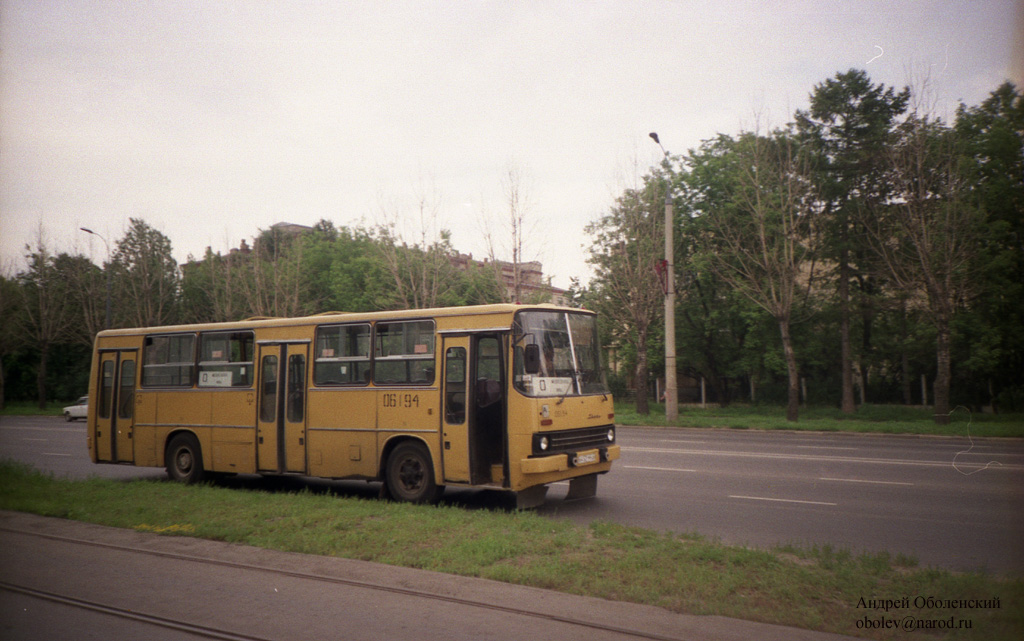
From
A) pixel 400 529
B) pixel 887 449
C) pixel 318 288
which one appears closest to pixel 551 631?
pixel 400 529

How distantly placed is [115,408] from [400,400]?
7.48m

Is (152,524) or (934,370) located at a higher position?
(934,370)

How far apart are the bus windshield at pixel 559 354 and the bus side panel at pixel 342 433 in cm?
275

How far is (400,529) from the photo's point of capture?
866 centimetres

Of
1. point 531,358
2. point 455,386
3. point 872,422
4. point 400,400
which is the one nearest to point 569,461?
point 531,358

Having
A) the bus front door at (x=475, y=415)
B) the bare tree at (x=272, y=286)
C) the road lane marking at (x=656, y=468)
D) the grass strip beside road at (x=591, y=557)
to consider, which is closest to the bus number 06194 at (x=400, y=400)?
the bus front door at (x=475, y=415)

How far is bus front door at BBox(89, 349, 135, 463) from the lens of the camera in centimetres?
1479

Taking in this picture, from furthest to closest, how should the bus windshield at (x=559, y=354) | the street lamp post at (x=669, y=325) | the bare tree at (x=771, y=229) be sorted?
the bare tree at (x=771, y=229) → the street lamp post at (x=669, y=325) → the bus windshield at (x=559, y=354)

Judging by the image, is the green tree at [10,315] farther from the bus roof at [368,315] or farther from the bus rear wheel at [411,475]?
the bus rear wheel at [411,475]

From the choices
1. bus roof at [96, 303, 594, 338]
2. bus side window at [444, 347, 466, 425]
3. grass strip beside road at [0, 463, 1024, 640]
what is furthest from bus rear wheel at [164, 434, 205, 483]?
bus side window at [444, 347, 466, 425]

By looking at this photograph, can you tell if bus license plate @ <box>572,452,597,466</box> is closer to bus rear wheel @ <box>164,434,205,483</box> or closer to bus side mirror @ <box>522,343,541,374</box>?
bus side mirror @ <box>522,343,541,374</box>

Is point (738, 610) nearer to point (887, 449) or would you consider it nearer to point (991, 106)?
point (887, 449)

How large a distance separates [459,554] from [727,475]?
297 inches

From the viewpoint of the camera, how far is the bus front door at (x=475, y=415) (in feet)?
34.1
